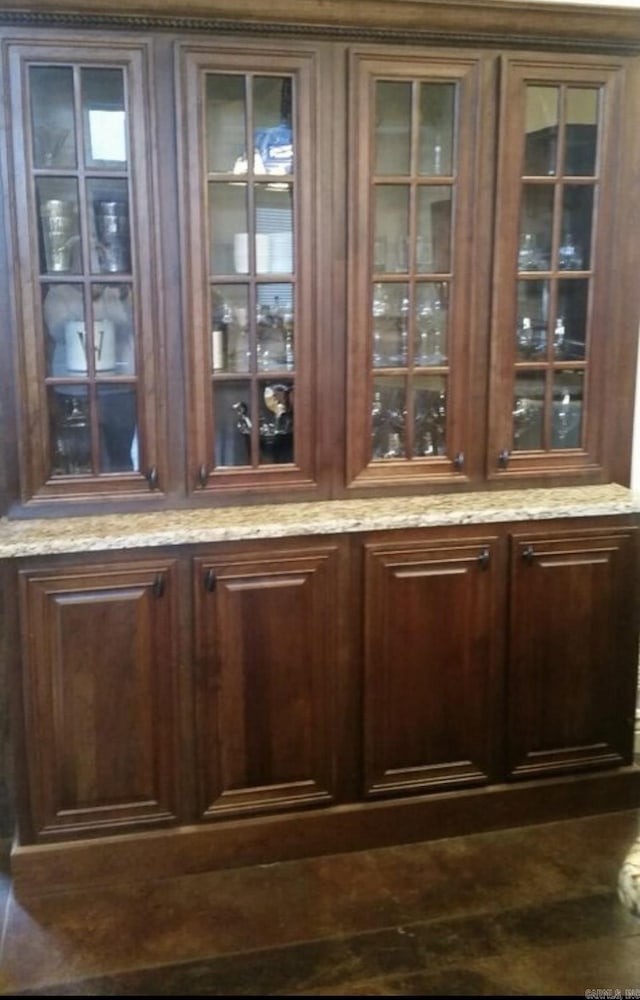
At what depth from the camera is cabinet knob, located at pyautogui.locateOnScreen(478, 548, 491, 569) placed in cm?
268

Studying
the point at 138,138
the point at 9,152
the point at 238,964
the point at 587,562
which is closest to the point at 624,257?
the point at 587,562

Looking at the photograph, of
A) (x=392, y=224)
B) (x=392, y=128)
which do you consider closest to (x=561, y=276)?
(x=392, y=224)

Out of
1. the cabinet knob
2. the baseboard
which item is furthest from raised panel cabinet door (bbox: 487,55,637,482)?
the baseboard

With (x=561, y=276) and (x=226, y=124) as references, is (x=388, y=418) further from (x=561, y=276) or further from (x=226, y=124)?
(x=226, y=124)

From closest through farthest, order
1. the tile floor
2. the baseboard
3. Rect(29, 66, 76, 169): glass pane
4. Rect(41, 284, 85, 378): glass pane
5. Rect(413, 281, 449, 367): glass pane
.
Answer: the tile floor
Rect(29, 66, 76, 169): glass pane
Rect(41, 284, 85, 378): glass pane
the baseboard
Rect(413, 281, 449, 367): glass pane

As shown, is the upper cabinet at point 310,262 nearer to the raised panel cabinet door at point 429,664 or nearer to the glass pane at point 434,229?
the glass pane at point 434,229

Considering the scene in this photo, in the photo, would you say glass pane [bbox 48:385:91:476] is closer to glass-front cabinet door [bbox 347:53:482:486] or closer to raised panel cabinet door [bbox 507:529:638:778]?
glass-front cabinet door [bbox 347:53:482:486]

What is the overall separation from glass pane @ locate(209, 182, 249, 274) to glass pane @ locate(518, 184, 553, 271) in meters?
0.73

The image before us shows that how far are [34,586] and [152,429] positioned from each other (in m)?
0.49

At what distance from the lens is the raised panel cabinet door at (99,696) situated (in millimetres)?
2455

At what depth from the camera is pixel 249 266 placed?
252cm

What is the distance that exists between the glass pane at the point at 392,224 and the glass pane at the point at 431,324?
10 centimetres

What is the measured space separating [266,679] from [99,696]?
432 mm

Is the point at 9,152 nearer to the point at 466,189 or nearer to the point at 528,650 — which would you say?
the point at 466,189
